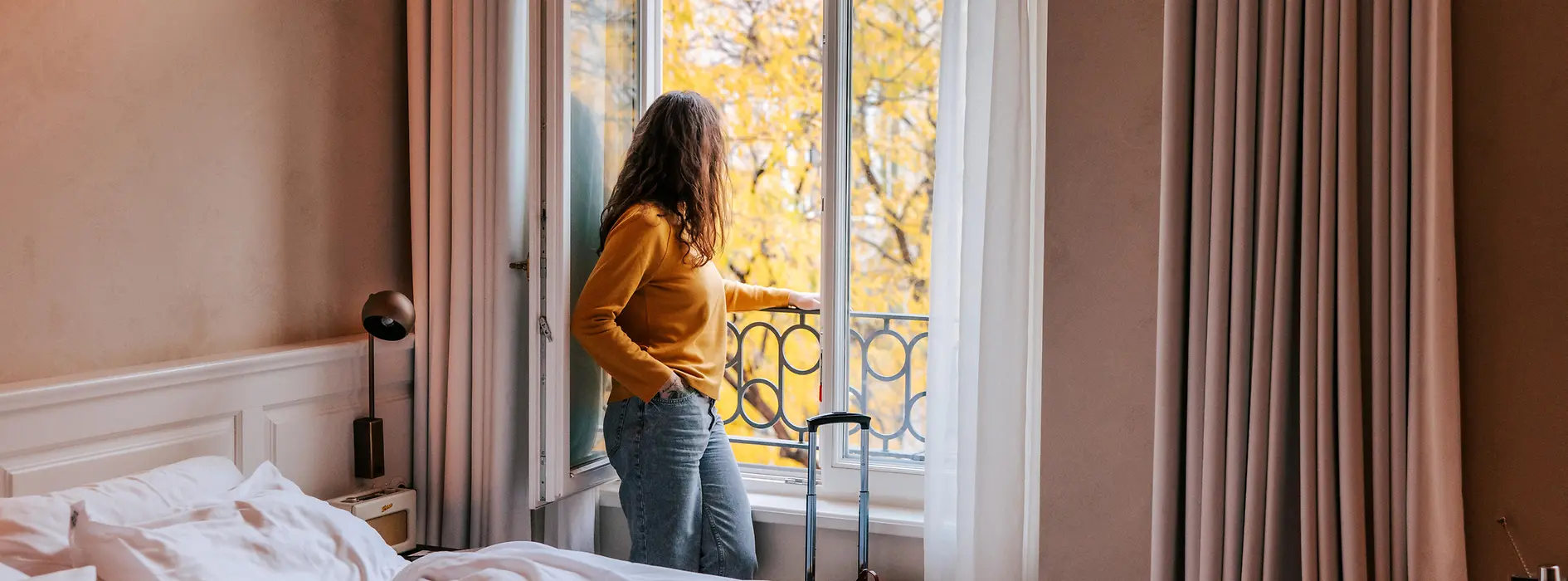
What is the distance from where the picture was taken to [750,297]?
2883mm

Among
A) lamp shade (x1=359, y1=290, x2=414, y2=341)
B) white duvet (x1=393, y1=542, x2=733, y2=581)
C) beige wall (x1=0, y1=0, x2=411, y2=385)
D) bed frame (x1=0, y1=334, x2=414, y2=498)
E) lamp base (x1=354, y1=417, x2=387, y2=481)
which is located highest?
beige wall (x1=0, y1=0, x2=411, y2=385)

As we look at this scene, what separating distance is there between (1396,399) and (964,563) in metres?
1.11

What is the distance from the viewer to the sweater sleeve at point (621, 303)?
245cm

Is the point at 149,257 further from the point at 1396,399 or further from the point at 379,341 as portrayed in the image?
the point at 1396,399

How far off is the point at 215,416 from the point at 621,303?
38.8 inches

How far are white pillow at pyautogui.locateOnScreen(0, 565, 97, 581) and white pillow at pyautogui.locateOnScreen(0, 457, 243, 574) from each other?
0.06 meters

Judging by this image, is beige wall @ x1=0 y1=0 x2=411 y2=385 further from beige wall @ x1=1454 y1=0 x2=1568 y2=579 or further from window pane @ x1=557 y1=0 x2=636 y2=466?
beige wall @ x1=1454 y1=0 x2=1568 y2=579

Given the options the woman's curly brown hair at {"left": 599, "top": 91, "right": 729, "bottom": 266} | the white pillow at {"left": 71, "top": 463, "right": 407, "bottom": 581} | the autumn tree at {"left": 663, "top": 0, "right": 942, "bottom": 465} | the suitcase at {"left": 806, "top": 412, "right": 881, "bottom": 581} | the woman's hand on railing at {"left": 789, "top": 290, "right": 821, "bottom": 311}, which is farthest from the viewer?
the autumn tree at {"left": 663, "top": 0, "right": 942, "bottom": 465}

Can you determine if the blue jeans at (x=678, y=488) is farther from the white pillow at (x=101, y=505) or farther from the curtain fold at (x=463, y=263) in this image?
the white pillow at (x=101, y=505)

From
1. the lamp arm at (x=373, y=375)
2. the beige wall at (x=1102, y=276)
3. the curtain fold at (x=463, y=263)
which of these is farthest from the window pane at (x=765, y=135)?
the beige wall at (x=1102, y=276)

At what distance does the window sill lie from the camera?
8.87 ft

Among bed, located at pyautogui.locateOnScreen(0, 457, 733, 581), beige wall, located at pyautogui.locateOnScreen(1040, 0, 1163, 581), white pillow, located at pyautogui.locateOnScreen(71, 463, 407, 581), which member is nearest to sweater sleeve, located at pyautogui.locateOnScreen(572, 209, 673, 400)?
bed, located at pyautogui.locateOnScreen(0, 457, 733, 581)

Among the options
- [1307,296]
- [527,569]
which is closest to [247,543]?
[527,569]

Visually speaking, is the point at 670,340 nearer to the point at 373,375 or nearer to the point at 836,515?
the point at 836,515
